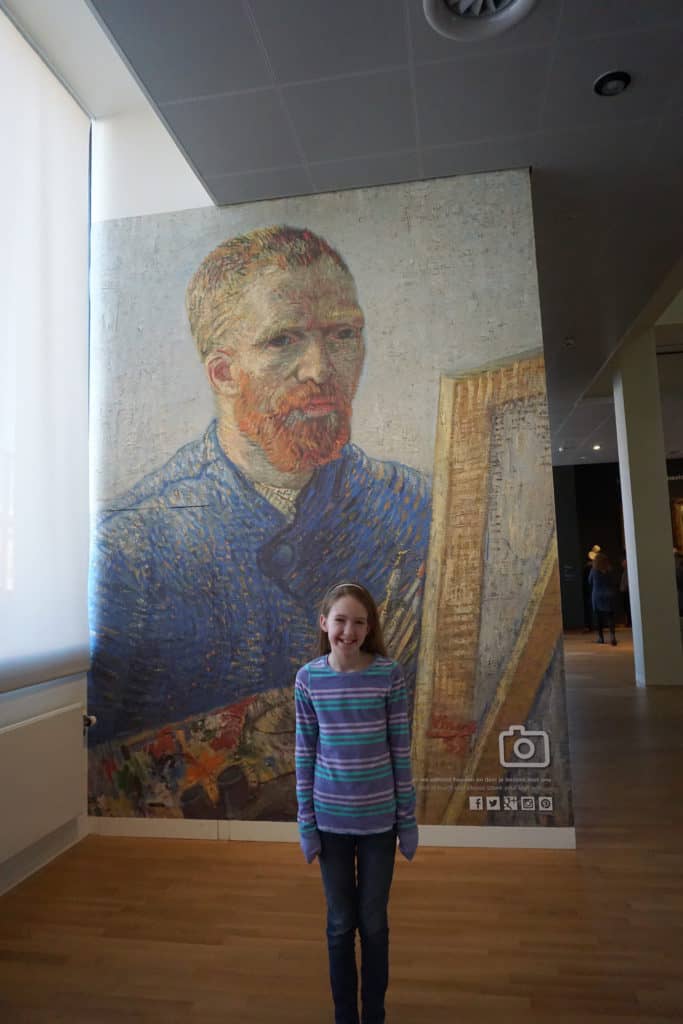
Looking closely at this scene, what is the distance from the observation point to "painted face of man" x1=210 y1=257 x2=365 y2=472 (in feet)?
13.7

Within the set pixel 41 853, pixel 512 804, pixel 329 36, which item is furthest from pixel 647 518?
pixel 41 853

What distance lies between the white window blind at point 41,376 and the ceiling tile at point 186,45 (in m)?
0.94

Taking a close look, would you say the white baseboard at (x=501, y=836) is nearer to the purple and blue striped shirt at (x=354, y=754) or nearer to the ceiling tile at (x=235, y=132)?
the purple and blue striped shirt at (x=354, y=754)

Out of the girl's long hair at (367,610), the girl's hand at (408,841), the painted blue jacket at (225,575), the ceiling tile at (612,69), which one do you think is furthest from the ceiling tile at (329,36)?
the girl's hand at (408,841)

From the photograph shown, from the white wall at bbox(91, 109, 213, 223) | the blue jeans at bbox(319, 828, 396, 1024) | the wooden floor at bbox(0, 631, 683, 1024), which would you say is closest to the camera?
the blue jeans at bbox(319, 828, 396, 1024)

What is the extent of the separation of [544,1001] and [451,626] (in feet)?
6.16

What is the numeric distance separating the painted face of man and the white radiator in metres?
1.91

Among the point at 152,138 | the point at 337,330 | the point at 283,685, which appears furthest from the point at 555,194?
the point at 283,685

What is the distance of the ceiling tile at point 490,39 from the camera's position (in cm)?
305

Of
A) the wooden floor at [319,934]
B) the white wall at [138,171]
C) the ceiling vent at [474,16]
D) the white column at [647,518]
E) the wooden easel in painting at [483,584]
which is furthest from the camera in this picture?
the white column at [647,518]

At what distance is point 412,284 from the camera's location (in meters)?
4.19

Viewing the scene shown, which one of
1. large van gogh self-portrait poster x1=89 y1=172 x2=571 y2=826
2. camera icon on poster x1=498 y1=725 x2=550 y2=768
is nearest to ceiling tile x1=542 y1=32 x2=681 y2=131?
large van gogh self-portrait poster x1=89 y1=172 x2=571 y2=826

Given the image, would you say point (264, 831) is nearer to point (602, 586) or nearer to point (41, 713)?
point (41, 713)

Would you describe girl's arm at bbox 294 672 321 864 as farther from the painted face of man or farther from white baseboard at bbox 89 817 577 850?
the painted face of man
